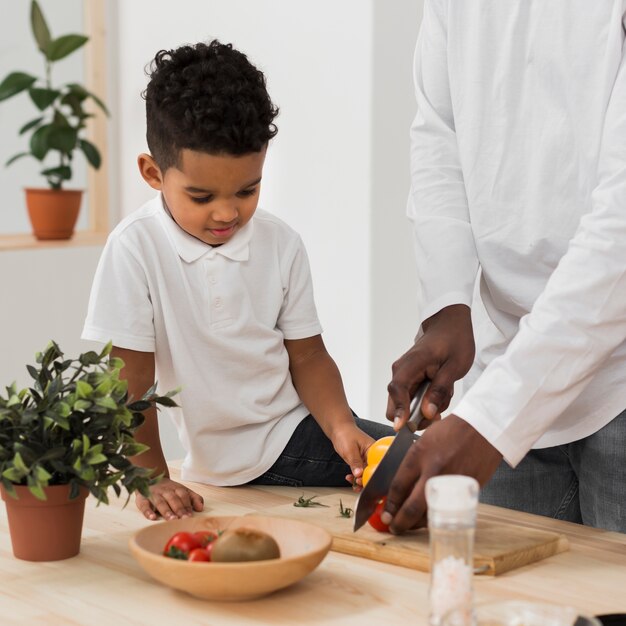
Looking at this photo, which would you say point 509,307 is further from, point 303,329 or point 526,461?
point 303,329

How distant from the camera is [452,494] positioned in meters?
0.94

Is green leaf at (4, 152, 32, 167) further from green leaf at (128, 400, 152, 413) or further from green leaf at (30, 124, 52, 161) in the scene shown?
green leaf at (128, 400, 152, 413)

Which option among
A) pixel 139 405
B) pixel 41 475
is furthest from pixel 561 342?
pixel 41 475

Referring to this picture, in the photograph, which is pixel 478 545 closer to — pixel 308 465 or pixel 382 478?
pixel 382 478

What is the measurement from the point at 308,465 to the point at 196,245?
398 mm

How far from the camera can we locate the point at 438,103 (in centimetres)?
176

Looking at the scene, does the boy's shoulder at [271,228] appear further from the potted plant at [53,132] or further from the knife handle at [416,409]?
the potted plant at [53,132]

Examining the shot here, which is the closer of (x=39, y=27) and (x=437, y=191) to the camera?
(x=437, y=191)

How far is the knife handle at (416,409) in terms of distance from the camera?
1.41 meters

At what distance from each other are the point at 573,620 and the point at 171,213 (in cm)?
98

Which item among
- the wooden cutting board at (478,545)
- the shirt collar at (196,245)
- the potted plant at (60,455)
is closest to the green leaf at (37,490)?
the potted plant at (60,455)

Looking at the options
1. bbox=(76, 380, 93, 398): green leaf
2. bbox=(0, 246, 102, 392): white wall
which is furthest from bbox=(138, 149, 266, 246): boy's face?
bbox=(0, 246, 102, 392): white wall

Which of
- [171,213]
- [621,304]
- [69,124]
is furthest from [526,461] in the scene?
[69,124]

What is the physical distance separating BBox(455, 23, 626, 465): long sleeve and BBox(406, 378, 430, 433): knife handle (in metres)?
0.12
